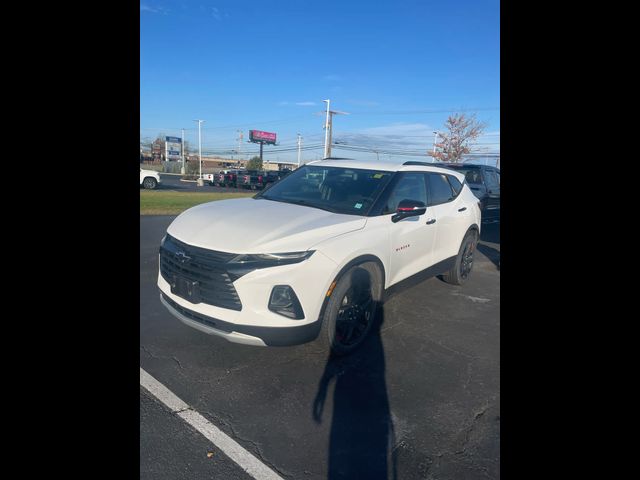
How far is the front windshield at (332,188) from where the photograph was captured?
13.0ft

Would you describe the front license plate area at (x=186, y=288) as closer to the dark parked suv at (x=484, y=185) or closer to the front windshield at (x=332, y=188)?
the front windshield at (x=332, y=188)

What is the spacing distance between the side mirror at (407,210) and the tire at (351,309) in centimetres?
59

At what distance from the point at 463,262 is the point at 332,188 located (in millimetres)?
2659

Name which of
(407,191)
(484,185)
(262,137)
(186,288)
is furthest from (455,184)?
(262,137)

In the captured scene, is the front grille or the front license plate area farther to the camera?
the front license plate area

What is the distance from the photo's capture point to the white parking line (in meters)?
2.21

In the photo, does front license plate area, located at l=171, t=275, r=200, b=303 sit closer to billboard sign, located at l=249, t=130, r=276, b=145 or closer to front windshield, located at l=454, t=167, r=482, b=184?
front windshield, located at l=454, t=167, r=482, b=184

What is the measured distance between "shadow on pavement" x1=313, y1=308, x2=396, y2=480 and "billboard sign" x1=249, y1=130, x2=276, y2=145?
231 ft

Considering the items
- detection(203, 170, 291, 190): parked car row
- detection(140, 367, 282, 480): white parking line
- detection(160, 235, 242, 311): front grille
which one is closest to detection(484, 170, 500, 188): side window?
detection(160, 235, 242, 311): front grille

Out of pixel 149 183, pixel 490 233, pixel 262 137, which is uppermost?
pixel 262 137

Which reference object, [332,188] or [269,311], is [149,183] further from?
[269,311]

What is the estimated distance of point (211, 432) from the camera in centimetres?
251
